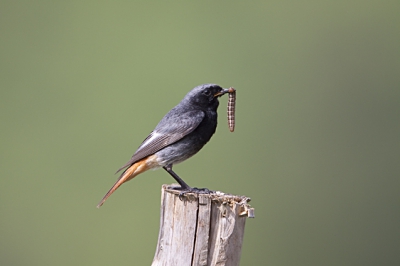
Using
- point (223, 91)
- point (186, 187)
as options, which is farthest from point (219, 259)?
point (223, 91)

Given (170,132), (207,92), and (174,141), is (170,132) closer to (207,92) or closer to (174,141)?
(174,141)

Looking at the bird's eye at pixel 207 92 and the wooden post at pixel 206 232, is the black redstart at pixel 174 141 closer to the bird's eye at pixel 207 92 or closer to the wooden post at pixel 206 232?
the bird's eye at pixel 207 92

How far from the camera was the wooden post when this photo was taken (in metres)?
3.69

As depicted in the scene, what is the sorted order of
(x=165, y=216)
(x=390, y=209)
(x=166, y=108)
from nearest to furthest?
1. (x=165, y=216)
2. (x=166, y=108)
3. (x=390, y=209)

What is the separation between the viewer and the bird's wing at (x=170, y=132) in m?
4.56

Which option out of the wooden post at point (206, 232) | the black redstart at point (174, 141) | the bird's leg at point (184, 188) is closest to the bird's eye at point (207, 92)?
the black redstart at point (174, 141)

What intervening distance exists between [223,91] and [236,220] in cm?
145

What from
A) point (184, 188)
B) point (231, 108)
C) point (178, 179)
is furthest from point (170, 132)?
point (231, 108)

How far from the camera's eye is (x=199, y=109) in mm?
4734

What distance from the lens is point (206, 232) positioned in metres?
3.71

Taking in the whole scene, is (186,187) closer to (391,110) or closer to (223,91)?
(223,91)

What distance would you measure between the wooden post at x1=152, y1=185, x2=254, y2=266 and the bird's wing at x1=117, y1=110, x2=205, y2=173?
2.74ft

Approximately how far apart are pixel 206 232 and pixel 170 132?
1.16 meters

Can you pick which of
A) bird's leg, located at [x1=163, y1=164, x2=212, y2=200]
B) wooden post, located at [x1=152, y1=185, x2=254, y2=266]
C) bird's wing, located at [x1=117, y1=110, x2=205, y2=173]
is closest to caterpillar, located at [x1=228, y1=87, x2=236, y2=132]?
bird's wing, located at [x1=117, y1=110, x2=205, y2=173]
